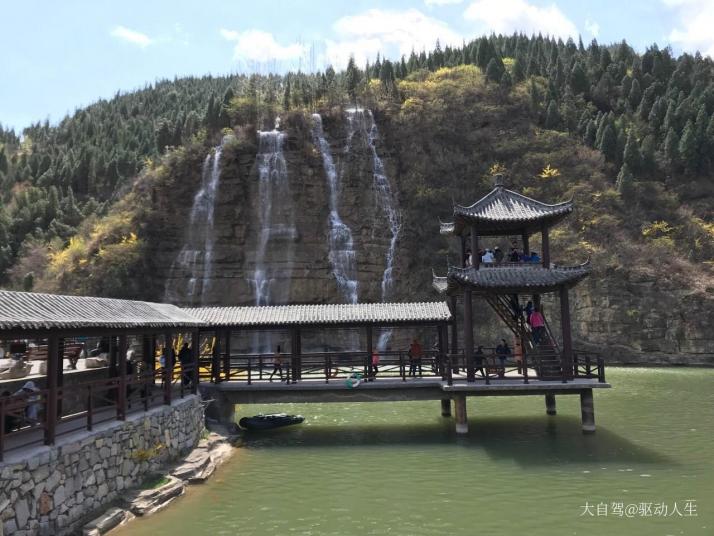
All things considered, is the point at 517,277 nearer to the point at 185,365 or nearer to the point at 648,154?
the point at 185,365

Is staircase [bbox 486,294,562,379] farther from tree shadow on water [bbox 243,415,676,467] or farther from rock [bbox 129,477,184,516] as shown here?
rock [bbox 129,477,184,516]

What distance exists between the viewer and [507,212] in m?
20.5

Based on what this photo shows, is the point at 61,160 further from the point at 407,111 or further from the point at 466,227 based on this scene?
the point at 466,227

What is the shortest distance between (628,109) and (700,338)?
116ft

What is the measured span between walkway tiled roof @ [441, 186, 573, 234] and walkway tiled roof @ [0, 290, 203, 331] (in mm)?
10672

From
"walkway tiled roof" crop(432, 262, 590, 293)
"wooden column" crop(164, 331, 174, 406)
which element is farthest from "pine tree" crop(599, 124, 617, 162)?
"wooden column" crop(164, 331, 174, 406)

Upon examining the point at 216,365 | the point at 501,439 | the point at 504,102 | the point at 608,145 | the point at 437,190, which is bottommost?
the point at 501,439

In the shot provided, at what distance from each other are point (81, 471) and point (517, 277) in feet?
47.2

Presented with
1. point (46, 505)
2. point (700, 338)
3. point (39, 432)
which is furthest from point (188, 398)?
point (700, 338)

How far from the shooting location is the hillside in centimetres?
4512

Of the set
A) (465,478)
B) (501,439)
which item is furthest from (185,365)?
(501,439)

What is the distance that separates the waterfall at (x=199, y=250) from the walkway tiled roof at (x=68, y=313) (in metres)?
32.4

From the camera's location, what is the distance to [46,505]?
9.90 meters

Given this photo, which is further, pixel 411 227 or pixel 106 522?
pixel 411 227
